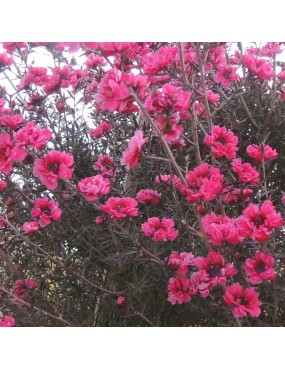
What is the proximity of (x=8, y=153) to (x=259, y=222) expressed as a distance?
0.58 m

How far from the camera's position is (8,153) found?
103 centimetres

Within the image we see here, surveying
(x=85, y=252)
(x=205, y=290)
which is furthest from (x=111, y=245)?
(x=205, y=290)

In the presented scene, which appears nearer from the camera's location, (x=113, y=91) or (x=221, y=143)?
(x=113, y=91)

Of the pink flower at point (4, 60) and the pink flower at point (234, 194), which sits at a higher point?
the pink flower at point (4, 60)

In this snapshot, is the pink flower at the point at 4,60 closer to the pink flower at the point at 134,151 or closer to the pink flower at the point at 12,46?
the pink flower at the point at 12,46

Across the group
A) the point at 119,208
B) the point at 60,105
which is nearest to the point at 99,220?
the point at 119,208

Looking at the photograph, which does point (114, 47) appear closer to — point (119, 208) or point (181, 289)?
point (119, 208)

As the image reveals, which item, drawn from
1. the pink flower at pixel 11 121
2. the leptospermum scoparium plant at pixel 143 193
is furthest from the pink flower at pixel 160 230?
the pink flower at pixel 11 121

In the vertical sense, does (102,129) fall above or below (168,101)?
below

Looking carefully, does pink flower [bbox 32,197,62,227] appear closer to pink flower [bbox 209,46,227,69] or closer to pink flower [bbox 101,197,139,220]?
pink flower [bbox 101,197,139,220]

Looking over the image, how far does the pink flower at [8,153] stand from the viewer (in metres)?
1.02

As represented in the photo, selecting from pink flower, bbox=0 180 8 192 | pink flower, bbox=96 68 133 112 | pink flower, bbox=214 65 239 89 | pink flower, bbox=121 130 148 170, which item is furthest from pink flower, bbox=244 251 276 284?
pink flower, bbox=0 180 8 192

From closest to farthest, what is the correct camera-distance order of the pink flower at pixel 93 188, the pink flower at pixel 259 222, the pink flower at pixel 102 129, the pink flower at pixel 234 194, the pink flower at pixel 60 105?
the pink flower at pixel 259 222 < the pink flower at pixel 93 188 < the pink flower at pixel 234 194 < the pink flower at pixel 102 129 < the pink flower at pixel 60 105

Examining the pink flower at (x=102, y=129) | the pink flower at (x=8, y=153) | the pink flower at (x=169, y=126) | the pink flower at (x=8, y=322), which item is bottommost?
the pink flower at (x=8, y=322)
